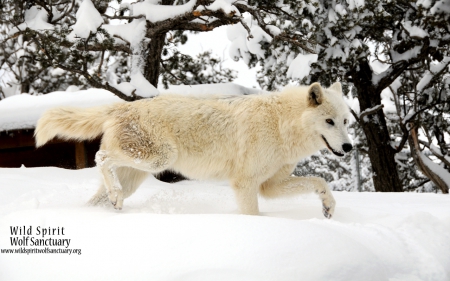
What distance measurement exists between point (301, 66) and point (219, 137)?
420 cm

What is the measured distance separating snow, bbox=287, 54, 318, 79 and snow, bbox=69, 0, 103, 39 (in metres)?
3.63

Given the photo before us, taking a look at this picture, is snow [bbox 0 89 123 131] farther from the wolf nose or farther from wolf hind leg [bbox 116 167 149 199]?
the wolf nose

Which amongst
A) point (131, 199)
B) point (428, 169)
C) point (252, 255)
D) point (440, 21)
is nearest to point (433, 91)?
point (428, 169)

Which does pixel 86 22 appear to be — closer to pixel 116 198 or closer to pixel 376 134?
pixel 116 198

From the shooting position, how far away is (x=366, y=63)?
1078 centimetres

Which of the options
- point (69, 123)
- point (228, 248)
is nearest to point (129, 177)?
point (69, 123)

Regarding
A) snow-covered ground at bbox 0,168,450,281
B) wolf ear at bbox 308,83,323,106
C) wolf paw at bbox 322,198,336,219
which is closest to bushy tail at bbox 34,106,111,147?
snow-covered ground at bbox 0,168,450,281

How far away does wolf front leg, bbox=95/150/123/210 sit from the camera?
4754 millimetres

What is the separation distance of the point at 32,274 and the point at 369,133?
9.16 metres

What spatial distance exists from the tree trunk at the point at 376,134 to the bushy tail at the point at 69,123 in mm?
7010

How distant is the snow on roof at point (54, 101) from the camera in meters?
8.76

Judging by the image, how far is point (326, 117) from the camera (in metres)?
4.96

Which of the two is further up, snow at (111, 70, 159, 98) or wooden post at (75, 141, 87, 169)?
snow at (111, 70, 159, 98)

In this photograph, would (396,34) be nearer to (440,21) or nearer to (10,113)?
(440,21)
